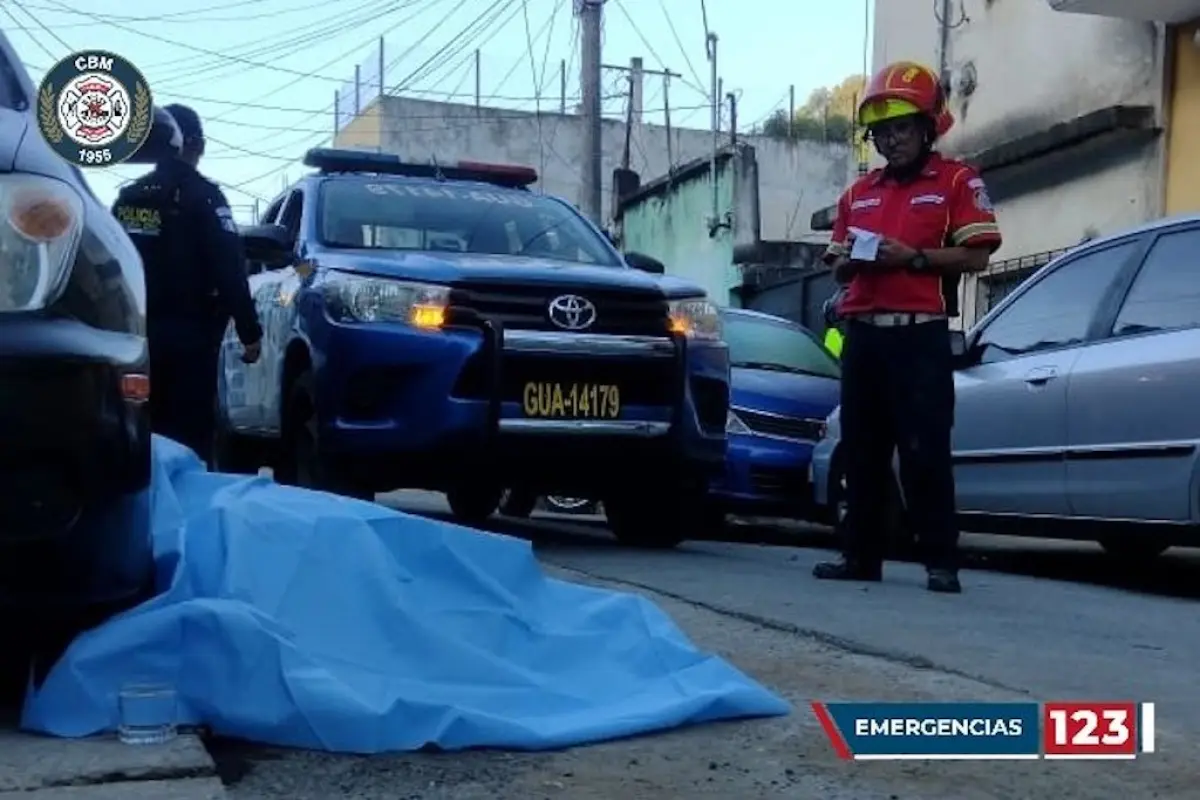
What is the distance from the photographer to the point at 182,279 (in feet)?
19.7

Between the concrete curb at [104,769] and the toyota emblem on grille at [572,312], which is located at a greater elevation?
the toyota emblem on grille at [572,312]

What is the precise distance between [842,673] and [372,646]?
1195mm

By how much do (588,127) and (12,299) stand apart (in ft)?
68.6

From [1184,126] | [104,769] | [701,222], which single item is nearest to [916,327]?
[104,769]

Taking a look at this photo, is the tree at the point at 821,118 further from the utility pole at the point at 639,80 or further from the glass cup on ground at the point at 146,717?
the glass cup on ground at the point at 146,717

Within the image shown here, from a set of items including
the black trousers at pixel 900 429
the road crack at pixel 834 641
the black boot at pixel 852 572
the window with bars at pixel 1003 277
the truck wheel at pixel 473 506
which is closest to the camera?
the road crack at pixel 834 641

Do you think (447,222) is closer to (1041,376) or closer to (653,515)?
(653,515)

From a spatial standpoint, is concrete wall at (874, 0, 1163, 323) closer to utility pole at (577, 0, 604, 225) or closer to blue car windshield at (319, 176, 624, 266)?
utility pole at (577, 0, 604, 225)

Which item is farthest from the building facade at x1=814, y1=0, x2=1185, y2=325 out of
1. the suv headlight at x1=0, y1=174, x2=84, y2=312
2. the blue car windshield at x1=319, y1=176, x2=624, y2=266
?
the suv headlight at x1=0, y1=174, x2=84, y2=312

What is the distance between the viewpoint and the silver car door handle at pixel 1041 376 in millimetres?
6953

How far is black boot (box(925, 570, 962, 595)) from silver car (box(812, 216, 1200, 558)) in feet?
3.10

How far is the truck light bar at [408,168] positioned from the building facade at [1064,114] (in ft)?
21.8

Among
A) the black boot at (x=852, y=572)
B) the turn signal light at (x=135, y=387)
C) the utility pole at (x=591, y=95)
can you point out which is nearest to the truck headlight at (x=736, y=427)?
the black boot at (x=852, y=572)

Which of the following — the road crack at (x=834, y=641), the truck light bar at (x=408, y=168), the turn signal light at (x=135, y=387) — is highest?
the truck light bar at (x=408, y=168)
